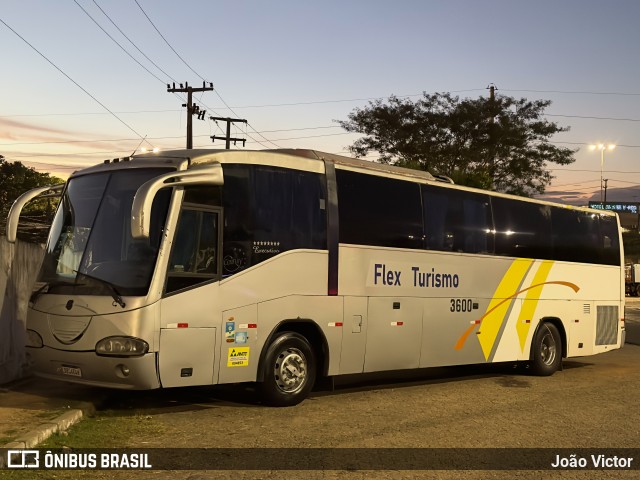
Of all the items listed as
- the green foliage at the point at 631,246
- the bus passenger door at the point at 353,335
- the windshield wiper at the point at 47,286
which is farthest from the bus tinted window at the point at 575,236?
the green foliage at the point at 631,246

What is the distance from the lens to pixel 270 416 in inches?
367

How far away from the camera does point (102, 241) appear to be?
8945mm

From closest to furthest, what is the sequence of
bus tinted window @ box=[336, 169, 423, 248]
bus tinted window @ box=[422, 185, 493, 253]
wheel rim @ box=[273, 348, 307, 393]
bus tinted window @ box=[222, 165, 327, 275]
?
bus tinted window @ box=[222, 165, 327, 275] → wheel rim @ box=[273, 348, 307, 393] → bus tinted window @ box=[336, 169, 423, 248] → bus tinted window @ box=[422, 185, 493, 253]

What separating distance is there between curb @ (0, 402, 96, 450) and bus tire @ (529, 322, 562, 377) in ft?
29.4

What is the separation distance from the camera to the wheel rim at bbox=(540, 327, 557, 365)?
1489 cm

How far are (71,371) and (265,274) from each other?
270 cm

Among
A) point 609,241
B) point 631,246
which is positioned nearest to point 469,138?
point 609,241

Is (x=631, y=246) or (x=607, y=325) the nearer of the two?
(x=607, y=325)

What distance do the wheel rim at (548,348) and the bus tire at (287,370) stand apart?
21.4 feet

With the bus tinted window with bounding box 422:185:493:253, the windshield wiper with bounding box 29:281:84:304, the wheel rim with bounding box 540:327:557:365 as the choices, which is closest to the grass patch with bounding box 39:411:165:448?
the windshield wiper with bounding box 29:281:84:304

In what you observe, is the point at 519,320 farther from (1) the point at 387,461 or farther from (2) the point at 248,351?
(1) the point at 387,461

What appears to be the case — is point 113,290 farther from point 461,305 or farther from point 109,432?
point 461,305

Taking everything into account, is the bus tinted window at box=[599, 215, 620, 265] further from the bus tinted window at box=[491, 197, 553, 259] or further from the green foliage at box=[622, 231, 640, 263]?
the green foliage at box=[622, 231, 640, 263]

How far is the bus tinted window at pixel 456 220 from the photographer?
12414 millimetres
